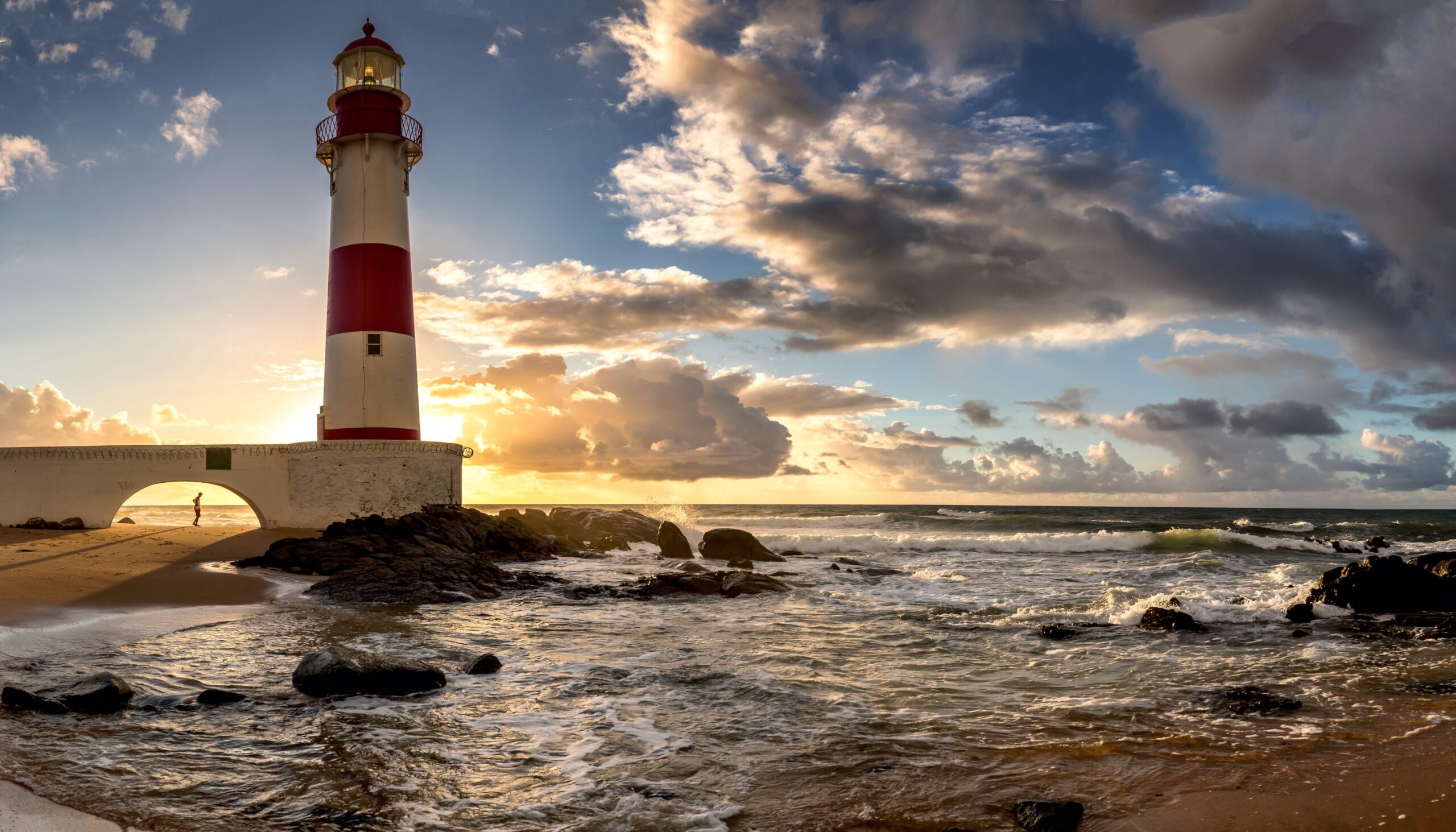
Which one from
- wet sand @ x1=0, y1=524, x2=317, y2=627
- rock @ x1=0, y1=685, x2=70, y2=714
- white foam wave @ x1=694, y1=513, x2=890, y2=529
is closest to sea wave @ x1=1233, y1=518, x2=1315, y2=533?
white foam wave @ x1=694, y1=513, x2=890, y2=529

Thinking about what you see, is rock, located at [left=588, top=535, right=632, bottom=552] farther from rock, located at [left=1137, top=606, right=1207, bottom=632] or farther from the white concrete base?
rock, located at [left=1137, top=606, right=1207, bottom=632]

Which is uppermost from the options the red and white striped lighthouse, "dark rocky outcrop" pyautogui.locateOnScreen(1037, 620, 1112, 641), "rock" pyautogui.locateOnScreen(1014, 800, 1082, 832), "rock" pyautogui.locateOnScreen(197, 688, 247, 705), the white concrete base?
the red and white striped lighthouse

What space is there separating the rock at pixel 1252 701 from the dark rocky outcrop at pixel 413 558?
443 inches

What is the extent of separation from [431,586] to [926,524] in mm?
35437

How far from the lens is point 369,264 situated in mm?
21500

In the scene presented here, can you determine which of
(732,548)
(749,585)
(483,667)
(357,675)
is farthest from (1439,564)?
(357,675)

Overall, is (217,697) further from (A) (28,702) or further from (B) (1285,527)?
(B) (1285,527)

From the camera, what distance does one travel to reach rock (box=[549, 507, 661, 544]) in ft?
91.0

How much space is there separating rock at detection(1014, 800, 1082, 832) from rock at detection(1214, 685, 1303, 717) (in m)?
3.10

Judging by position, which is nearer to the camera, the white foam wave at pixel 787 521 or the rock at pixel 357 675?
the rock at pixel 357 675

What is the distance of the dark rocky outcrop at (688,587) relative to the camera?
1546cm

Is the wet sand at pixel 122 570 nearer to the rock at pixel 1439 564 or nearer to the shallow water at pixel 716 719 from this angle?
the shallow water at pixel 716 719

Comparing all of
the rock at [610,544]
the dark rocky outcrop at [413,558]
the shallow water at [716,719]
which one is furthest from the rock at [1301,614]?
the rock at [610,544]

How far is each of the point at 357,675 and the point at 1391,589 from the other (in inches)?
566
